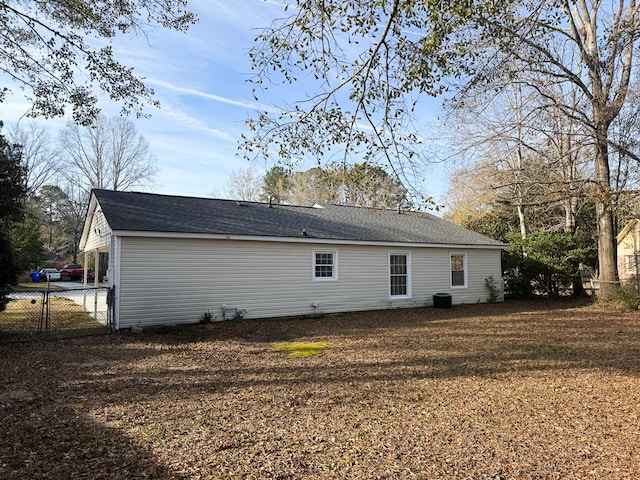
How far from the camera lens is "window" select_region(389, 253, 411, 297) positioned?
14.8 m

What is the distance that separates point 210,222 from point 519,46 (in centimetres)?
880

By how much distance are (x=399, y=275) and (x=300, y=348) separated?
24.6 ft

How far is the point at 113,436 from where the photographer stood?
155 inches

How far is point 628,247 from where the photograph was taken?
24.1 metres

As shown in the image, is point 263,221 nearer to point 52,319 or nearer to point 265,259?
point 265,259

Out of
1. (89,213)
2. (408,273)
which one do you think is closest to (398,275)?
(408,273)

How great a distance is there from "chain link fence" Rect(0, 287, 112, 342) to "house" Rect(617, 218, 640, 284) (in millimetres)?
23194

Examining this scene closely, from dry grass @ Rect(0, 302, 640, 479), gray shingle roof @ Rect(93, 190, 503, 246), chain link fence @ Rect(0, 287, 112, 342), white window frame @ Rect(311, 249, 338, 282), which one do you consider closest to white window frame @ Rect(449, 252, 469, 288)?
gray shingle roof @ Rect(93, 190, 503, 246)

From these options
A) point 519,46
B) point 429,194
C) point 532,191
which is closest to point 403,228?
point 532,191

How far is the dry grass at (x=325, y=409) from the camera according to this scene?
337 cm

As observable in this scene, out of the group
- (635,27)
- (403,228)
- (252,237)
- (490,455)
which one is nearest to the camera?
(490,455)

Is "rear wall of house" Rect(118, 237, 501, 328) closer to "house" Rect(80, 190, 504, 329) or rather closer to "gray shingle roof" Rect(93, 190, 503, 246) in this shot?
"house" Rect(80, 190, 504, 329)

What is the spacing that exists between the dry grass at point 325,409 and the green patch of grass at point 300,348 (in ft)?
0.86

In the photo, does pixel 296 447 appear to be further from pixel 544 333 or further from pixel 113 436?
pixel 544 333
